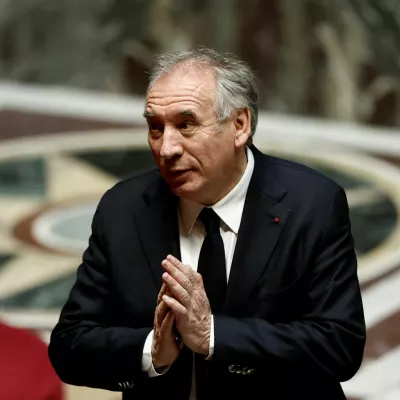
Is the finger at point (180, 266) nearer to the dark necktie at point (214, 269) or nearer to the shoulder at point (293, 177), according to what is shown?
the dark necktie at point (214, 269)

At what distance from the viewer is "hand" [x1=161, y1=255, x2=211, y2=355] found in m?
2.14

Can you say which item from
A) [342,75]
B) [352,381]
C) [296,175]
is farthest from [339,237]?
[342,75]

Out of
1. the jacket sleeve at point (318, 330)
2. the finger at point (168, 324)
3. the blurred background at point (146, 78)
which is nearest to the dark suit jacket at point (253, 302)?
the jacket sleeve at point (318, 330)

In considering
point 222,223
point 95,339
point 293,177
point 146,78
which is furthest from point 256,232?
point 146,78

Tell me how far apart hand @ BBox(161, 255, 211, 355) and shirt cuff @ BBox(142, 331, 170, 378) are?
0.43ft

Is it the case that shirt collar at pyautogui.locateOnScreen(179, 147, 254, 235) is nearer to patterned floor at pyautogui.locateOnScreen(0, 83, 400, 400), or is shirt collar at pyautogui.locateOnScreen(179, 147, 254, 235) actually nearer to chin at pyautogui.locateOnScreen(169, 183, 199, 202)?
chin at pyautogui.locateOnScreen(169, 183, 199, 202)

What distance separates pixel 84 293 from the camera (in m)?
2.41

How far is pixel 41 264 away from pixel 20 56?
3392 mm

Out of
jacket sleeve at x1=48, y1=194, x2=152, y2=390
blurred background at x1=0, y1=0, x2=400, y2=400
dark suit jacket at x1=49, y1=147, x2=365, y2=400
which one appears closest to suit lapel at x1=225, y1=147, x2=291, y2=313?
dark suit jacket at x1=49, y1=147, x2=365, y2=400

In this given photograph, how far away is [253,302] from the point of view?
232cm

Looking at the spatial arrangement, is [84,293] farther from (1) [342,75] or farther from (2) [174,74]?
(1) [342,75]

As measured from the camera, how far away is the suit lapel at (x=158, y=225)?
2.39 metres

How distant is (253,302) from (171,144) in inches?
15.8

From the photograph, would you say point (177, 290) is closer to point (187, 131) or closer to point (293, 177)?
point (187, 131)
